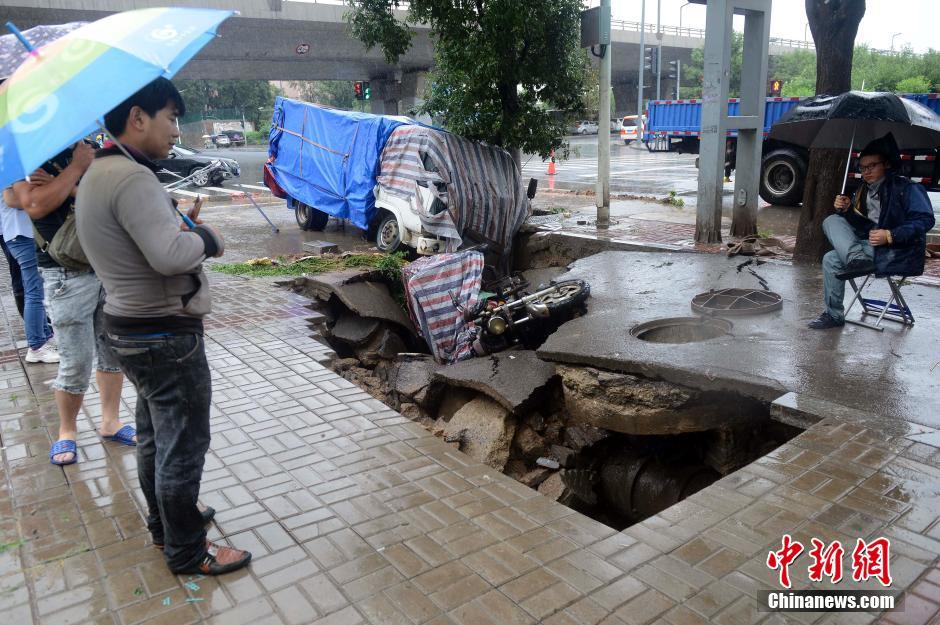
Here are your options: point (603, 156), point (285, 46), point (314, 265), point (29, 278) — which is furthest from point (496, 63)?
point (285, 46)

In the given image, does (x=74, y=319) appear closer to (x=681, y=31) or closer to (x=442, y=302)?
(x=442, y=302)

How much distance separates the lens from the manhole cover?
19.9ft

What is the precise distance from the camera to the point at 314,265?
368 inches

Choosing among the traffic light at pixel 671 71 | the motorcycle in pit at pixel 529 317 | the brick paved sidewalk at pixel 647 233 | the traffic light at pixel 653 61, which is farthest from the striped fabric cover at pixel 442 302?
the traffic light at pixel 671 71

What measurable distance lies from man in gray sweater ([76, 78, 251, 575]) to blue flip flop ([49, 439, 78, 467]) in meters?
1.39

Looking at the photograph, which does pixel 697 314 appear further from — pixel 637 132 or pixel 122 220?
pixel 637 132

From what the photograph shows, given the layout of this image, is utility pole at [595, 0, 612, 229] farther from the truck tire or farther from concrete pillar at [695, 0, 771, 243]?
the truck tire

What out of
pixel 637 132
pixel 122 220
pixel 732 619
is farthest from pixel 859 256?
pixel 637 132

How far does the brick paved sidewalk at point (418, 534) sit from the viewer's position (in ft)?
8.98

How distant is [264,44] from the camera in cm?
3000

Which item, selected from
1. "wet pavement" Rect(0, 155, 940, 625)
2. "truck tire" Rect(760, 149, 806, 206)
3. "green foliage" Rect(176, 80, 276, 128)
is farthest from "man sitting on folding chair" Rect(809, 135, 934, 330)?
"green foliage" Rect(176, 80, 276, 128)

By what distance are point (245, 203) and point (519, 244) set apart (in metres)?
9.72

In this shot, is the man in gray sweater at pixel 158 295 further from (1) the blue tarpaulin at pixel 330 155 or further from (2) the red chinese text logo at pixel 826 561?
(1) the blue tarpaulin at pixel 330 155

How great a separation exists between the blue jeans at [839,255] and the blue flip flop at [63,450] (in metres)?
5.37
